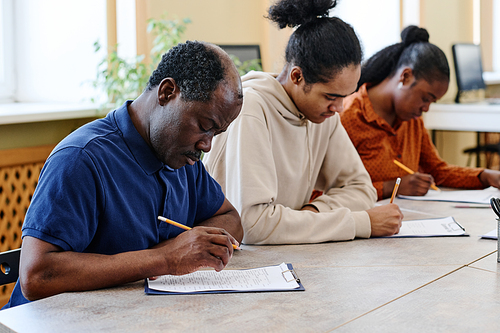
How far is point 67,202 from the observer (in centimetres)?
106

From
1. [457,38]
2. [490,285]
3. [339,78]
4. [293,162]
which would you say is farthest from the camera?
[457,38]

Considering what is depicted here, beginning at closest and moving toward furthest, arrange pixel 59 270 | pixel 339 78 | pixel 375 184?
pixel 59 270 < pixel 339 78 < pixel 375 184

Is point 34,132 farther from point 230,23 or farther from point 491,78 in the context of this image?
point 491,78

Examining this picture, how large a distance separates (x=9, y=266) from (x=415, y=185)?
1591mm

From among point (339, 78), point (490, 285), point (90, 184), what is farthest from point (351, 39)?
point (90, 184)

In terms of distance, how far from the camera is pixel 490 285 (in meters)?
1.19

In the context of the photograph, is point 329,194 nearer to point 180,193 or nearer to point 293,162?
point 293,162

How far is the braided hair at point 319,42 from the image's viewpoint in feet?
5.24

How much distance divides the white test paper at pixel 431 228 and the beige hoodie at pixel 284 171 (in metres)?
0.16

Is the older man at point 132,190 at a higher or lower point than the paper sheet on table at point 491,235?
higher

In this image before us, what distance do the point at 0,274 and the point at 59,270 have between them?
0.32 m

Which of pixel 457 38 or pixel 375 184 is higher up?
pixel 457 38

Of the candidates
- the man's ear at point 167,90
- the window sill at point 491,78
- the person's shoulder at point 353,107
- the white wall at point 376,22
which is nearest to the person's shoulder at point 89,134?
the man's ear at point 167,90

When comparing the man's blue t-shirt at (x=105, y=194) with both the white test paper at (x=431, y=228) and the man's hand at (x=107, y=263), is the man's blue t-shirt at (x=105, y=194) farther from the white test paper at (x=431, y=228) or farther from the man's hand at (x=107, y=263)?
the white test paper at (x=431, y=228)
